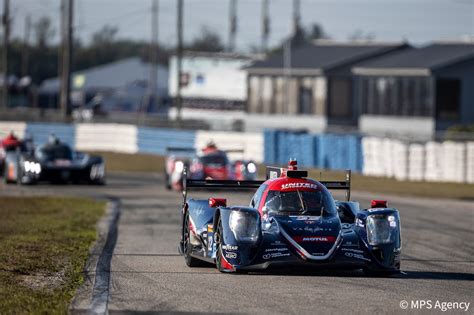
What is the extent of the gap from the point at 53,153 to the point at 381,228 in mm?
21335

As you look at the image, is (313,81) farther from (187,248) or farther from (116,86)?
(187,248)

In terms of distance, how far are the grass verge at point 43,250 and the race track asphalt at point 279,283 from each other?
530mm

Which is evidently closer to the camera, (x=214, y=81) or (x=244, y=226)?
(x=244, y=226)

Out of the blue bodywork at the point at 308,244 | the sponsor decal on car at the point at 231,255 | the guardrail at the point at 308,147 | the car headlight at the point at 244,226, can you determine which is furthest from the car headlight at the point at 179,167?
the sponsor decal on car at the point at 231,255

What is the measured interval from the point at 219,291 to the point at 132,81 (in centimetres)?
10648

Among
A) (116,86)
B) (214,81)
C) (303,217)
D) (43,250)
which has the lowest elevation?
(43,250)

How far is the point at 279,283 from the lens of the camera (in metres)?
12.8

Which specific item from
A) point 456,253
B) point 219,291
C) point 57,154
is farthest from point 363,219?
point 57,154

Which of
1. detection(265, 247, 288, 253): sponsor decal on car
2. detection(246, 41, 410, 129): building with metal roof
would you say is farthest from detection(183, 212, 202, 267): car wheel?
detection(246, 41, 410, 129): building with metal roof

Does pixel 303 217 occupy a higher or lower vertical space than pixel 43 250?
higher

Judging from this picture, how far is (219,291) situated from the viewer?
12.2 metres

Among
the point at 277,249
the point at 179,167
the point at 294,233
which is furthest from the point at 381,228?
the point at 179,167

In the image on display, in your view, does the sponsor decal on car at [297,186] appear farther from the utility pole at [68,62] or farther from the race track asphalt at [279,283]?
the utility pole at [68,62]

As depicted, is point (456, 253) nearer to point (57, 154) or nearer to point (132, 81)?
point (57, 154)
